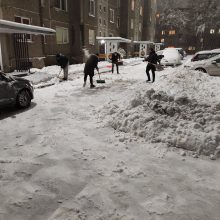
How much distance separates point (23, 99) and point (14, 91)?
515 mm

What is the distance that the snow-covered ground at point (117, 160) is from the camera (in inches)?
124

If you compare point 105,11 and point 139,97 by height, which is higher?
point 105,11

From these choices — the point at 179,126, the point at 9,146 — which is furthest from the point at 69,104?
the point at 179,126

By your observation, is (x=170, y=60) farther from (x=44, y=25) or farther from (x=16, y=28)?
(x=16, y=28)

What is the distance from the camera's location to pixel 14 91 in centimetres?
755

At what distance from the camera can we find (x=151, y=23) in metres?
54.8

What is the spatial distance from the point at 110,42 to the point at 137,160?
29707 mm

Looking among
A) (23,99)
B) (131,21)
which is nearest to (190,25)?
(131,21)

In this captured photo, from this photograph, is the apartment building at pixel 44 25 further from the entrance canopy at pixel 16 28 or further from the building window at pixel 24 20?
the entrance canopy at pixel 16 28

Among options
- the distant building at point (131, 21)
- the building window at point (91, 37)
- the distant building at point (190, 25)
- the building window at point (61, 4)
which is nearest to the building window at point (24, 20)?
the building window at point (61, 4)

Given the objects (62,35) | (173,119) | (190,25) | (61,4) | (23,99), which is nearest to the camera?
(173,119)

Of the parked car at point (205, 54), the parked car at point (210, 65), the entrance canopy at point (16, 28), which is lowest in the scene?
the parked car at point (210, 65)

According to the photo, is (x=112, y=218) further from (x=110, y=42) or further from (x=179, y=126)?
(x=110, y=42)

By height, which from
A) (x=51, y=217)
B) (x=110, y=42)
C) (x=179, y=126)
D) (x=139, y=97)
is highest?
(x=110, y=42)
